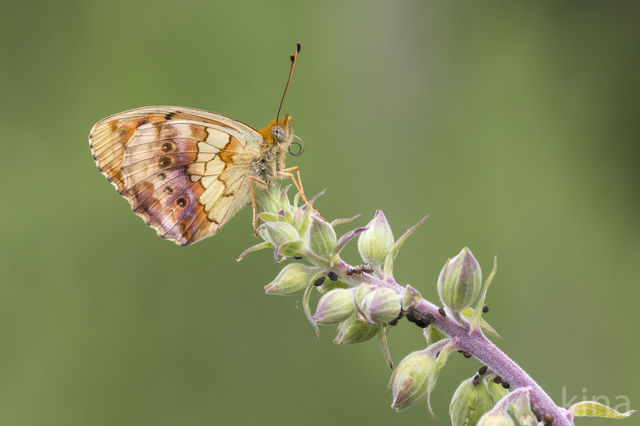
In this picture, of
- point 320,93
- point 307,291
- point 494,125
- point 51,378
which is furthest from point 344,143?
point 307,291

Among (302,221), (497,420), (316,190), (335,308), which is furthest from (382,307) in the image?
(316,190)

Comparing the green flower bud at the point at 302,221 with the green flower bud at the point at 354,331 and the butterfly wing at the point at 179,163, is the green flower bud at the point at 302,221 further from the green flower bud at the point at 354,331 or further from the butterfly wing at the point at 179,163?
the butterfly wing at the point at 179,163

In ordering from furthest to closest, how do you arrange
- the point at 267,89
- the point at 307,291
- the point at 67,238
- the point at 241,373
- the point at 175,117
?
1. the point at 267,89
2. the point at 67,238
3. the point at 241,373
4. the point at 175,117
5. the point at 307,291

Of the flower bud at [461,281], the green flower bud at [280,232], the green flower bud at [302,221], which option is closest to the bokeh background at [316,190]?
the green flower bud at [302,221]

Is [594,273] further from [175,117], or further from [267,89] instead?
[175,117]

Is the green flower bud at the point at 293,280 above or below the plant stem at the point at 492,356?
above

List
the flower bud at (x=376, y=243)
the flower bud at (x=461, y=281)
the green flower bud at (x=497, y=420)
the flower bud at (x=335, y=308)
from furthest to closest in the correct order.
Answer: the flower bud at (x=376, y=243) → the flower bud at (x=335, y=308) → the flower bud at (x=461, y=281) → the green flower bud at (x=497, y=420)

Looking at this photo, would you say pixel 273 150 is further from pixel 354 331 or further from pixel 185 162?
pixel 354 331
